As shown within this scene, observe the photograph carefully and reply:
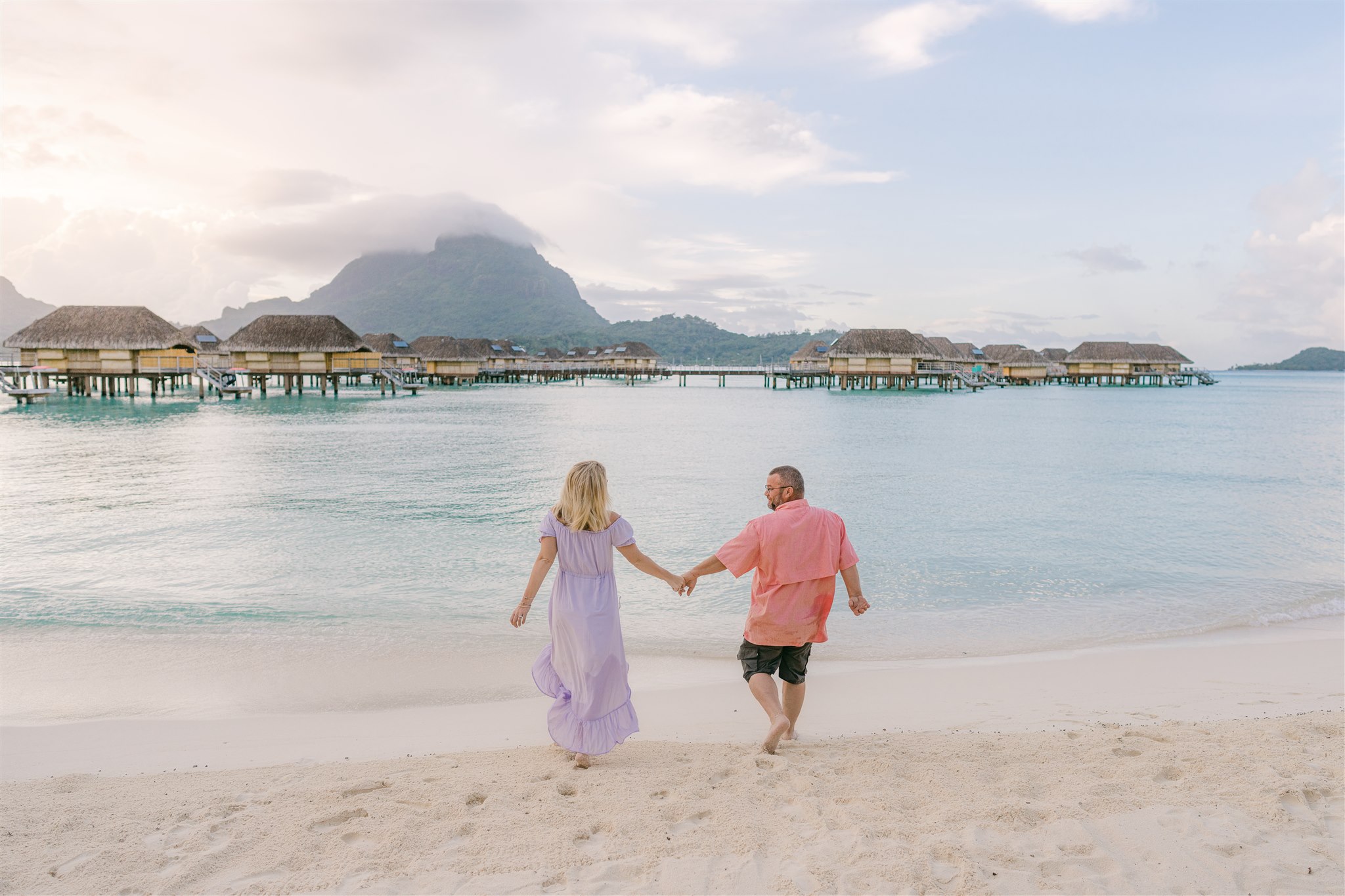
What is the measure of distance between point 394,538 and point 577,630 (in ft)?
27.6

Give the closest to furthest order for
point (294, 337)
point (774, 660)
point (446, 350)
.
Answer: point (774, 660) < point (294, 337) < point (446, 350)

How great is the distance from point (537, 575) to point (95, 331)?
5208cm

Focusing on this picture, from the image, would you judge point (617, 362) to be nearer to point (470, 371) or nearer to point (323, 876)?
point (470, 371)

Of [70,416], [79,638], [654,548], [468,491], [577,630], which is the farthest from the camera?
[70,416]

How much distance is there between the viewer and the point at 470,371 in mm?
85188

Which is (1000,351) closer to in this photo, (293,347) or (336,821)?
(293,347)

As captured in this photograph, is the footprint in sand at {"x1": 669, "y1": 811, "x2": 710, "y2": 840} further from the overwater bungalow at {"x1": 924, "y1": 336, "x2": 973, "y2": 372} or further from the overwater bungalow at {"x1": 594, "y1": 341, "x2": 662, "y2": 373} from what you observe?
the overwater bungalow at {"x1": 594, "y1": 341, "x2": 662, "y2": 373}

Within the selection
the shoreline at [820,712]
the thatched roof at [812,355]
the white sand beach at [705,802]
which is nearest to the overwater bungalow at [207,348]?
the shoreline at [820,712]

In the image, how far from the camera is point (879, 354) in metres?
66.8

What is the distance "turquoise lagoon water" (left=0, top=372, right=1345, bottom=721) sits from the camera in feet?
20.4

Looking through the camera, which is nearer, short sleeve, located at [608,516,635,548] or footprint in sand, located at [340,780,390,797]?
footprint in sand, located at [340,780,390,797]

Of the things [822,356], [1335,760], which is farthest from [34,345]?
[822,356]

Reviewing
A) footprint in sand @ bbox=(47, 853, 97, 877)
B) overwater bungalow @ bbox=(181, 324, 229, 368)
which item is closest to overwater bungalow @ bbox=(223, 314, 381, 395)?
overwater bungalow @ bbox=(181, 324, 229, 368)

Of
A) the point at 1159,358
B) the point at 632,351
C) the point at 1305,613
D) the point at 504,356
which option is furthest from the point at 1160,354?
the point at 1305,613
